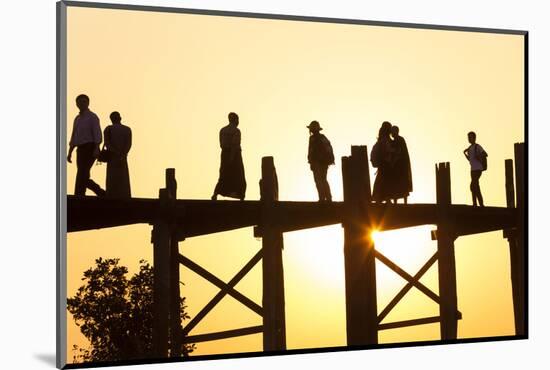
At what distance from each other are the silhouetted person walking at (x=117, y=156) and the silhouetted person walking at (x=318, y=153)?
6.44 feet

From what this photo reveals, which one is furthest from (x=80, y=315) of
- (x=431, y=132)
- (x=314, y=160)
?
(x=431, y=132)

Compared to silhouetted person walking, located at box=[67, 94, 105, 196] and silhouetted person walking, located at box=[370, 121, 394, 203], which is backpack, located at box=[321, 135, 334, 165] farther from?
silhouetted person walking, located at box=[67, 94, 105, 196]

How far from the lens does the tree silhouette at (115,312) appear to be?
17609 millimetres

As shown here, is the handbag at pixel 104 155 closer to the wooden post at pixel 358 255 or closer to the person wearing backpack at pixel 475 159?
the wooden post at pixel 358 255

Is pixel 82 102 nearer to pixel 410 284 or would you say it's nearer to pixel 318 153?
pixel 318 153

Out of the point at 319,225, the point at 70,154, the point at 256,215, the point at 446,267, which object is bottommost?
the point at 446,267

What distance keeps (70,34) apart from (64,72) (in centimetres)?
38

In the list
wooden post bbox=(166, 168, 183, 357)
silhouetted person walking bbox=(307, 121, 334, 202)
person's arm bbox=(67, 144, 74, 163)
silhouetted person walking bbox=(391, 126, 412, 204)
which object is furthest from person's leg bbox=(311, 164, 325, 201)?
person's arm bbox=(67, 144, 74, 163)

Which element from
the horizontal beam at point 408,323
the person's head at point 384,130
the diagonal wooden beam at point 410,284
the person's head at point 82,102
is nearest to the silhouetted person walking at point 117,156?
the person's head at point 82,102

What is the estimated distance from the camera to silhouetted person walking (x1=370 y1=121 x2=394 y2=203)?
19.2 m

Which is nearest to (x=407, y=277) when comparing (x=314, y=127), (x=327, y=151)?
(x=327, y=151)

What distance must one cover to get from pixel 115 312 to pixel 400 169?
→ 3.35 meters

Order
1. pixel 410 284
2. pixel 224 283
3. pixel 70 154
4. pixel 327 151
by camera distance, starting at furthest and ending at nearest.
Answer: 1. pixel 410 284
2. pixel 224 283
3. pixel 327 151
4. pixel 70 154

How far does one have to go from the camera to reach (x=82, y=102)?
1717 centimetres
